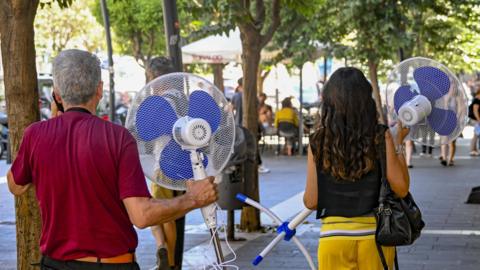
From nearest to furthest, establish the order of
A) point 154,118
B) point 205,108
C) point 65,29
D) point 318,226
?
point 154,118 < point 205,108 < point 318,226 < point 65,29

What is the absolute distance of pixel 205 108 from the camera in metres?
4.69

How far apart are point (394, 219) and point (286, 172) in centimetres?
1377

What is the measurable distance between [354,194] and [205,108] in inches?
32.5

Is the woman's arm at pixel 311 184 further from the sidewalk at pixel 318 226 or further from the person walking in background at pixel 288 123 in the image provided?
the person walking in background at pixel 288 123

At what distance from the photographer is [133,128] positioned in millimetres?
4586

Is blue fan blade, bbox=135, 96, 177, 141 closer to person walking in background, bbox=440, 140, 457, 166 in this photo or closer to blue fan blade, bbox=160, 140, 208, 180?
blue fan blade, bbox=160, 140, 208, 180

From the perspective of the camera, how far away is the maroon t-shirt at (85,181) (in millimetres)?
3662

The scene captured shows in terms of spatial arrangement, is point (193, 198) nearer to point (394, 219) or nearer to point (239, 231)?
point (394, 219)

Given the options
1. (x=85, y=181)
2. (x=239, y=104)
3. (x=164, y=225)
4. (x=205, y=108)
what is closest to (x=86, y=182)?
(x=85, y=181)

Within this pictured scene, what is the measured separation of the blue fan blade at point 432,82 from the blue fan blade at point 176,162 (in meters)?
1.69

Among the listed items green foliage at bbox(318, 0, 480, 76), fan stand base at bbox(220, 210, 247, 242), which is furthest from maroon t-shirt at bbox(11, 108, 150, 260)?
green foliage at bbox(318, 0, 480, 76)

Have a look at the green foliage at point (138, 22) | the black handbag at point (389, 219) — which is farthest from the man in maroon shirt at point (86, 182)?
the green foliage at point (138, 22)

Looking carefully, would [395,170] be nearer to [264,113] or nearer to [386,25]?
[386,25]

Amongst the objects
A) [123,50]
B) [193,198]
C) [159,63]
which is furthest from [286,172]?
[123,50]
